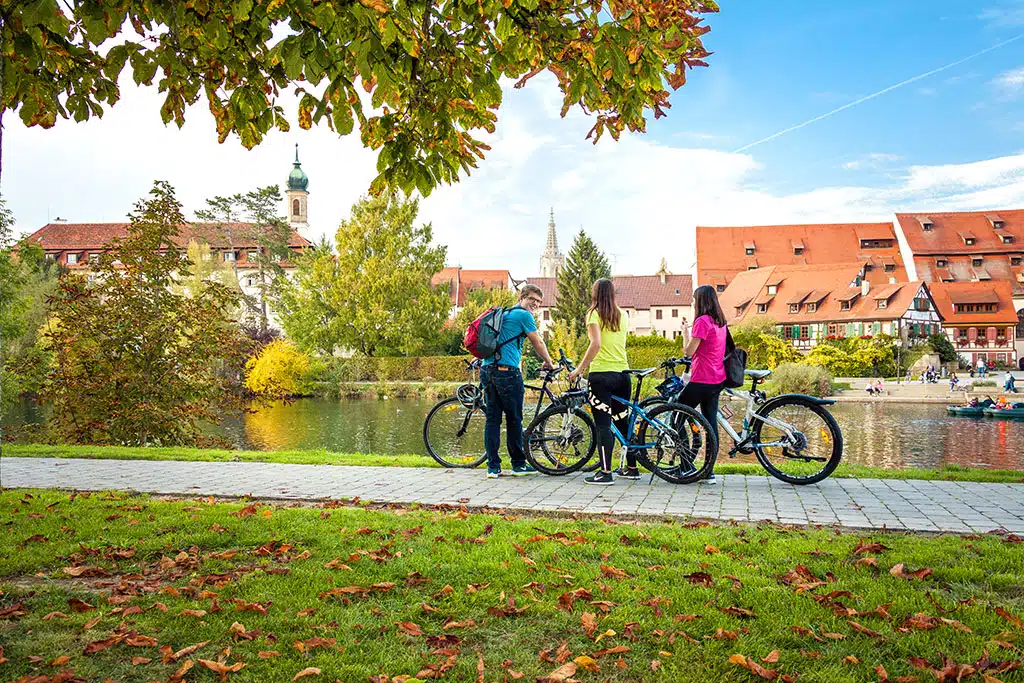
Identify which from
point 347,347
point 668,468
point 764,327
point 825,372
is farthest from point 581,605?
point 764,327

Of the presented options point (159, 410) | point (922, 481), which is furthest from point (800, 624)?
point (159, 410)

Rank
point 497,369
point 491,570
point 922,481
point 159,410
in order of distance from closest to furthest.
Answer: point 491,570 → point 922,481 → point 497,369 → point 159,410

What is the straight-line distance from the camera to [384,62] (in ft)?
14.1

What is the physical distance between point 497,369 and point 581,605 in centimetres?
464

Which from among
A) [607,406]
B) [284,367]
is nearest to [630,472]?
[607,406]

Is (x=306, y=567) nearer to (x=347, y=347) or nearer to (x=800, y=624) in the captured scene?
(x=800, y=624)

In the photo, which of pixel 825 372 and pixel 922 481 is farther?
pixel 825 372

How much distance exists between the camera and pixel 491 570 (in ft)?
14.7

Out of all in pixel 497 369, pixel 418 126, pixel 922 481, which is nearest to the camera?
pixel 418 126

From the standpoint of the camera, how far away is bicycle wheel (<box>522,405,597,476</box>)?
336 inches

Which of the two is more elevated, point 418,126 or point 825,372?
point 418,126

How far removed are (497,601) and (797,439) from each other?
4679 mm

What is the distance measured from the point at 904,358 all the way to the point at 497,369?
51748 mm

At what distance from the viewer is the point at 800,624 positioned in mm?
3639
